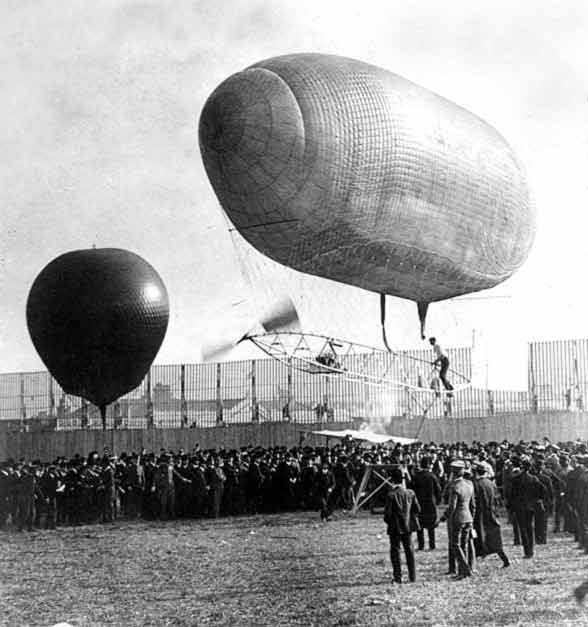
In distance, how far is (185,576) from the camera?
970 cm

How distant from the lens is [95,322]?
27375 mm

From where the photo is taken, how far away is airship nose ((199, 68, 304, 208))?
493 inches

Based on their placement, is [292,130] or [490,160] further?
[490,160]

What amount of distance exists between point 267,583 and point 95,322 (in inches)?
764

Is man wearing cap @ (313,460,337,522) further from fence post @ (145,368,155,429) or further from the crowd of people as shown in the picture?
fence post @ (145,368,155,429)

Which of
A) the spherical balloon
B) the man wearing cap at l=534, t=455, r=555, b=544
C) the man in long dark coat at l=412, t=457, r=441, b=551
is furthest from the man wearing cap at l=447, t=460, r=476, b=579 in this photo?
the spherical balloon

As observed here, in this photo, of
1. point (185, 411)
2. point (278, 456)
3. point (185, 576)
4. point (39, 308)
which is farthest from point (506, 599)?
point (39, 308)

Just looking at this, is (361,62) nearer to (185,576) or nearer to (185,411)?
(185,576)

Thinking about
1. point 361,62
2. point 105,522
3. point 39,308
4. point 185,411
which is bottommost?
point 105,522

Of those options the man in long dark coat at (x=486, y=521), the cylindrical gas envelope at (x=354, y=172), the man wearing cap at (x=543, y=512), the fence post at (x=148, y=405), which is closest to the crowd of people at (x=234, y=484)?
the man wearing cap at (x=543, y=512)

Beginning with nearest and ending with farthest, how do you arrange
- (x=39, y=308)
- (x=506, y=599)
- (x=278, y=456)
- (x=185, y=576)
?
(x=506, y=599) → (x=185, y=576) → (x=278, y=456) → (x=39, y=308)

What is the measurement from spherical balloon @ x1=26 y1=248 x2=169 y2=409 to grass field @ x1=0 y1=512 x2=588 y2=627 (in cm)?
1418

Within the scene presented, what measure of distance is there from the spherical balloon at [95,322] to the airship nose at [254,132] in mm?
15181

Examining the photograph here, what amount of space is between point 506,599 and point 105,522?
979 cm
